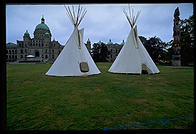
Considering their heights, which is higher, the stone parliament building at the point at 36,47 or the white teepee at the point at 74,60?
the stone parliament building at the point at 36,47

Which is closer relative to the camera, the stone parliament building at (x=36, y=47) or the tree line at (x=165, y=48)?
the tree line at (x=165, y=48)

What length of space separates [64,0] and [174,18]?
1922 cm

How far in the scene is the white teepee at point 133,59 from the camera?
23.3 ft

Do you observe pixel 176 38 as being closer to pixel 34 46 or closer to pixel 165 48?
pixel 165 48

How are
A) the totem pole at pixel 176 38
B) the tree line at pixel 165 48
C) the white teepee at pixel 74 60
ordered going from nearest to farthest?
the white teepee at pixel 74 60
the totem pole at pixel 176 38
the tree line at pixel 165 48

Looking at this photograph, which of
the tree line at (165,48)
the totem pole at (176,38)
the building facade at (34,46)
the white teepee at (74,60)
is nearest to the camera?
the white teepee at (74,60)

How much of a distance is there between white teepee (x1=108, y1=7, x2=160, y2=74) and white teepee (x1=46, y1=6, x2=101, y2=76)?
189 centimetres

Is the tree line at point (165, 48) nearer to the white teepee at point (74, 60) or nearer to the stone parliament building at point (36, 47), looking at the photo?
the white teepee at point (74, 60)

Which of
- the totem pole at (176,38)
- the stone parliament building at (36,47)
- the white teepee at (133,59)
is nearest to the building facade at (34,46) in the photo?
the stone parliament building at (36,47)

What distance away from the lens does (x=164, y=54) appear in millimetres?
24875

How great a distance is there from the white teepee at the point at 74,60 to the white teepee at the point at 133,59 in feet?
6.20

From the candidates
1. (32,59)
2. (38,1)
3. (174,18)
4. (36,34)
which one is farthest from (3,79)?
(36,34)

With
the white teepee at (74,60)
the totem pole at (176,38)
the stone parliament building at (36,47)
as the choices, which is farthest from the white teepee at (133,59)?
the stone parliament building at (36,47)

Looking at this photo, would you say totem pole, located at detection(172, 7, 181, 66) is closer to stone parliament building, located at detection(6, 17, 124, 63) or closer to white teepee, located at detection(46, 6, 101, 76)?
white teepee, located at detection(46, 6, 101, 76)
